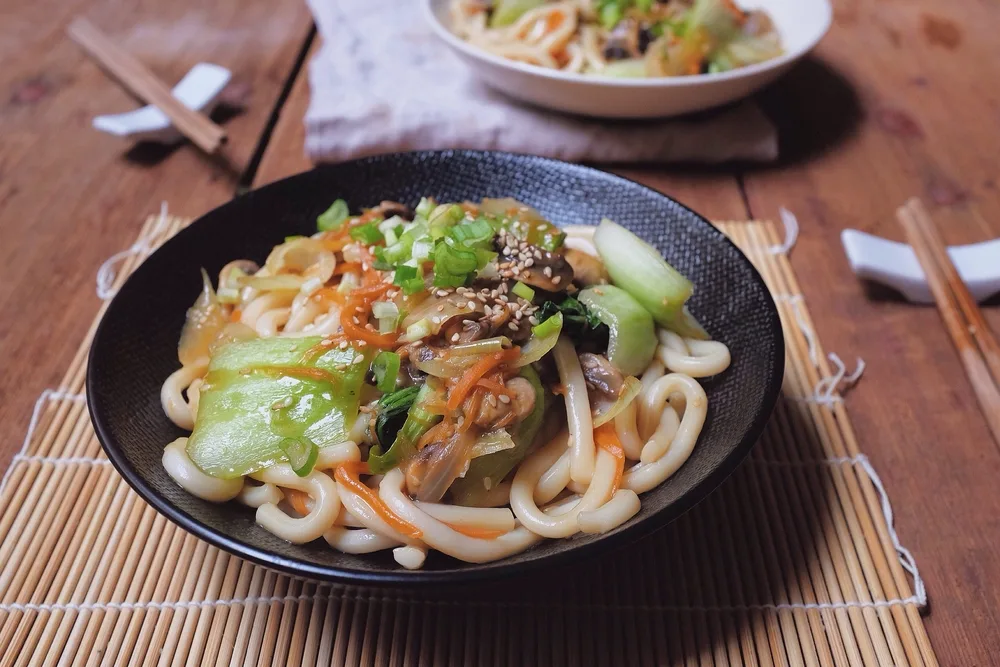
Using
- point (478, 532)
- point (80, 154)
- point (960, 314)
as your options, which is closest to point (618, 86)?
point (960, 314)

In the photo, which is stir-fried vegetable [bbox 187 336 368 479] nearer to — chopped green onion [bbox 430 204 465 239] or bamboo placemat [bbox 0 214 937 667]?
bamboo placemat [bbox 0 214 937 667]

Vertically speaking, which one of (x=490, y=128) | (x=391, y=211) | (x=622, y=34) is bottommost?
(x=490, y=128)

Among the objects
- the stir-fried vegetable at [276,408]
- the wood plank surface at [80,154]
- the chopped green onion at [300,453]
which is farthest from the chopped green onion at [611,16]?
the chopped green onion at [300,453]

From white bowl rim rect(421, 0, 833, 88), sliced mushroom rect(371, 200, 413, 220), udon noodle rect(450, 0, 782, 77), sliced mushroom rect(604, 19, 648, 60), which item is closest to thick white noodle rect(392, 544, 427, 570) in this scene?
sliced mushroom rect(371, 200, 413, 220)

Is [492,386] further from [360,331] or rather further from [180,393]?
[180,393]

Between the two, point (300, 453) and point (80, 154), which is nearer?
point (300, 453)

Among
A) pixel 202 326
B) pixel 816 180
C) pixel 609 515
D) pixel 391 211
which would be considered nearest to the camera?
pixel 609 515

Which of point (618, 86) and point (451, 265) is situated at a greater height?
point (451, 265)

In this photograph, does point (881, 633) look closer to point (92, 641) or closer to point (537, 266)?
point (537, 266)
